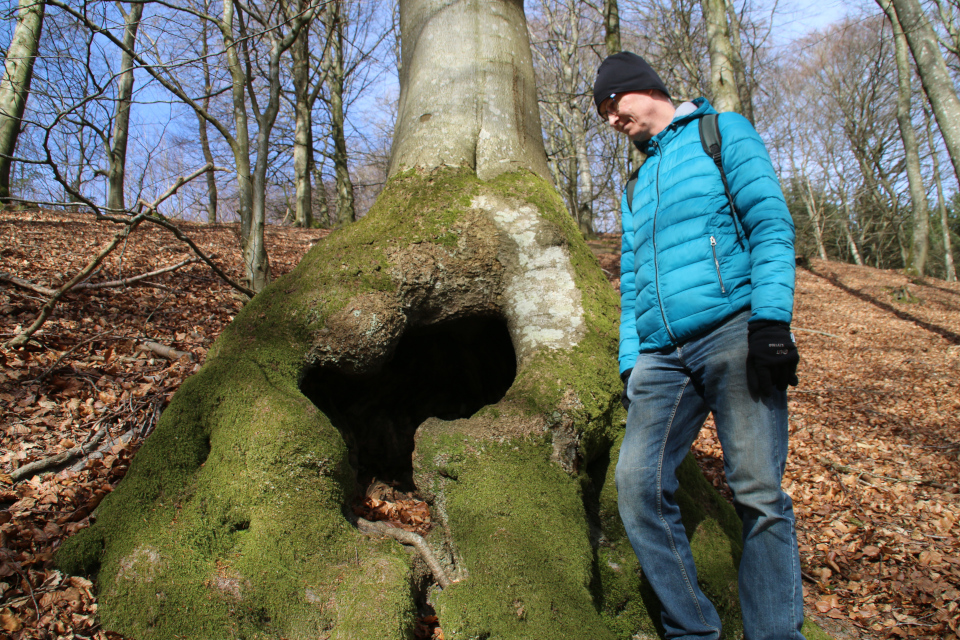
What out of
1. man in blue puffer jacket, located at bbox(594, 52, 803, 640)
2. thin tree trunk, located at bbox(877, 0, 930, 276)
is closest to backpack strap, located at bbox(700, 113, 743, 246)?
man in blue puffer jacket, located at bbox(594, 52, 803, 640)

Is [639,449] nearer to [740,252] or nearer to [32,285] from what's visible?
[740,252]

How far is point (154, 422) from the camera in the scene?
10.9ft

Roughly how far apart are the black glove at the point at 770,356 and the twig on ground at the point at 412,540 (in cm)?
148

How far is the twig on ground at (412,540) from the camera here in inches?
87.1

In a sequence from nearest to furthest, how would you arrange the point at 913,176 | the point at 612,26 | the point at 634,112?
the point at 634,112
the point at 612,26
the point at 913,176

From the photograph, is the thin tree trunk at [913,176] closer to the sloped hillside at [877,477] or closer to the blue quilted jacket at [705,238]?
the sloped hillside at [877,477]

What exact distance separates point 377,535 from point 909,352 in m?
9.53

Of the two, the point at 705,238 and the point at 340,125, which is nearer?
the point at 705,238

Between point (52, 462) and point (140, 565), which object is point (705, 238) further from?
point (52, 462)

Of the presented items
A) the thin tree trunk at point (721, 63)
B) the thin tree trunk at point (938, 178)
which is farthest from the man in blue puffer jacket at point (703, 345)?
the thin tree trunk at point (938, 178)

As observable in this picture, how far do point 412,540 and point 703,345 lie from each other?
5.17 feet

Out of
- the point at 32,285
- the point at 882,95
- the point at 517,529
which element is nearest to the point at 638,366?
the point at 517,529

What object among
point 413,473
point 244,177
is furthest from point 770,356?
point 244,177

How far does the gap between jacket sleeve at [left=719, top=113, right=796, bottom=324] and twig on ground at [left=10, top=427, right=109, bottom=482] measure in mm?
3697
